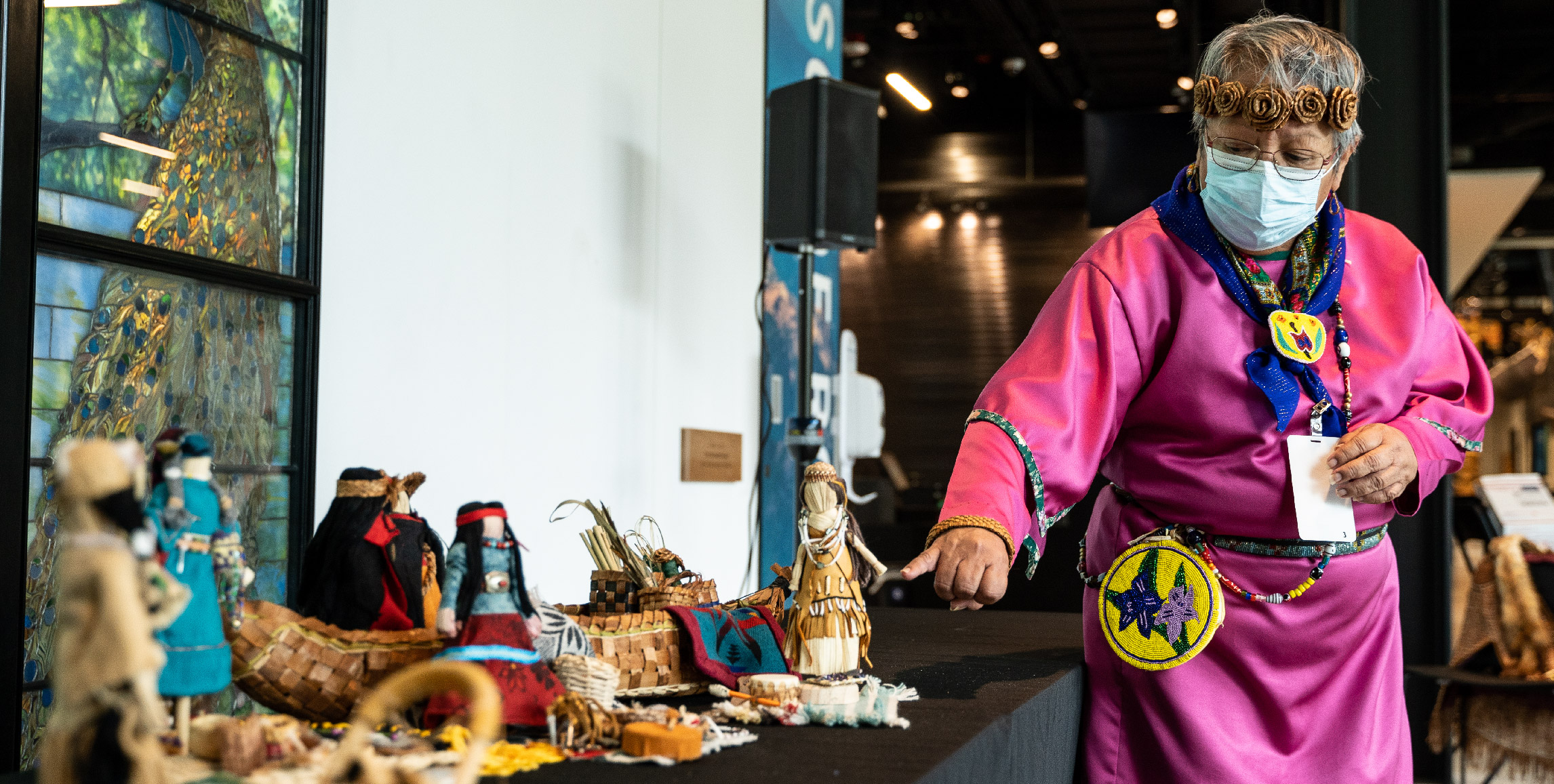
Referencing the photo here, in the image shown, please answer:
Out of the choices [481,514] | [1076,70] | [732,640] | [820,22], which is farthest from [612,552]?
[1076,70]

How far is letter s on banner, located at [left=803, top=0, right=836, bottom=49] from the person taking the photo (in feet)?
15.3

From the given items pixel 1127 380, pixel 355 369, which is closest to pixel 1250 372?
pixel 1127 380

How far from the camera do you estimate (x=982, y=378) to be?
989cm

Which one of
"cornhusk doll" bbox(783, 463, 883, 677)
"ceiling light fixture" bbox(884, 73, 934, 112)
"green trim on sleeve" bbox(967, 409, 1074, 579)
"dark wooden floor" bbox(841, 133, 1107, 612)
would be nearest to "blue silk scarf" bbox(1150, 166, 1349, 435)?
"green trim on sleeve" bbox(967, 409, 1074, 579)

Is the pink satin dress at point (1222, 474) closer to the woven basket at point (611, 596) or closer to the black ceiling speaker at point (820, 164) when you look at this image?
the woven basket at point (611, 596)

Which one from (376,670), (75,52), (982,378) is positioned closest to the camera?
(376,670)

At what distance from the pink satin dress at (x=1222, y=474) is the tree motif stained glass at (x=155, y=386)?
1.29 m

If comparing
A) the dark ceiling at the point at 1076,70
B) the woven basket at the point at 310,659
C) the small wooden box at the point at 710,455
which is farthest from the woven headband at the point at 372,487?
the dark ceiling at the point at 1076,70

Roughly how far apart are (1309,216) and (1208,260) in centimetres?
12

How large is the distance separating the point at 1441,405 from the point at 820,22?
380 centimetres

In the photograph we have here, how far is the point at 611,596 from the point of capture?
1144mm

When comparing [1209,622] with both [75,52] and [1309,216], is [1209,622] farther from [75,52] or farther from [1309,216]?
[75,52]

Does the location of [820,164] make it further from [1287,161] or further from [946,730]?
[946,730]

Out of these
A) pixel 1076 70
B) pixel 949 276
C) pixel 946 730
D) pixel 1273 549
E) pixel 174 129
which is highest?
pixel 1076 70
